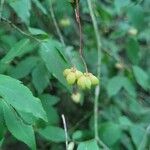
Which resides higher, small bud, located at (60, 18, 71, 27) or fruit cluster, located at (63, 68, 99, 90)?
fruit cluster, located at (63, 68, 99, 90)

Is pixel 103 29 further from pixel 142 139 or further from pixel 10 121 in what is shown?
pixel 10 121

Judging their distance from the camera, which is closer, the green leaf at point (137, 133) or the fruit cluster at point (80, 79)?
the fruit cluster at point (80, 79)

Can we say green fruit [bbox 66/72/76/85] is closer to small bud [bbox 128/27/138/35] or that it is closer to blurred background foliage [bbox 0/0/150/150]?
blurred background foliage [bbox 0/0/150/150]

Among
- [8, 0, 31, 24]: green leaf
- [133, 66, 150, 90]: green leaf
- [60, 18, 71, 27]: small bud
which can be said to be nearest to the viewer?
[8, 0, 31, 24]: green leaf

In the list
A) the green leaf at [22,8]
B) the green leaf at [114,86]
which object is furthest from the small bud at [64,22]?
the green leaf at [22,8]

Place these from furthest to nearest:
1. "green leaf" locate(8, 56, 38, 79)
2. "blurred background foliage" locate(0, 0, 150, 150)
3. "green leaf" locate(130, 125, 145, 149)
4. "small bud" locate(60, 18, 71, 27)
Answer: "small bud" locate(60, 18, 71, 27) < "green leaf" locate(130, 125, 145, 149) < "green leaf" locate(8, 56, 38, 79) < "blurred background foliage" locate(0, 0, 150, 150)

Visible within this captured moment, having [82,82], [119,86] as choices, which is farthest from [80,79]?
[119,86]

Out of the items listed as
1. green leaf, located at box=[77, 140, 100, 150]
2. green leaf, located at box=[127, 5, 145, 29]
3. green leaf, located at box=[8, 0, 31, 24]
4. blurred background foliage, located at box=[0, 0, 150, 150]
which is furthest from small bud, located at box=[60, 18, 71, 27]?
green leaf, located at box=[77, 140, 100, 150]

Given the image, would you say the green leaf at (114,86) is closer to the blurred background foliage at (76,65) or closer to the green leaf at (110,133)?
the blurred background foliage at (76,65)
